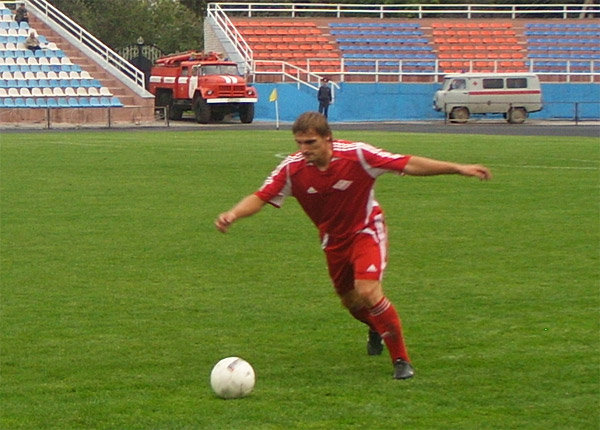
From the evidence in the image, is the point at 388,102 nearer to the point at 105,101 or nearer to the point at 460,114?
the point at 460,114

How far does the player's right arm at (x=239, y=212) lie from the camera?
23.2ft

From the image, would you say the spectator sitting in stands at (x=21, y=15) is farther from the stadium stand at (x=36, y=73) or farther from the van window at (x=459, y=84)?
the van window at (x=459, y=84)

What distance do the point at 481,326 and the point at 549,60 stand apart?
47583mm

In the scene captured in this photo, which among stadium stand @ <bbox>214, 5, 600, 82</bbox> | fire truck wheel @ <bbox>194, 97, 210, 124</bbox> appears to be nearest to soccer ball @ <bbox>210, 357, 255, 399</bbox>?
fire truck wheel @ <bbox>194, 97, 210, 124</bbox>

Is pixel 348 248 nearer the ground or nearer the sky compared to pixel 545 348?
nearer the sky

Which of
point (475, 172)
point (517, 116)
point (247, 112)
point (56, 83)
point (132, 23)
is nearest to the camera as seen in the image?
point (475, 172)

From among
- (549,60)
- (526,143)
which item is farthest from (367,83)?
(526,143)

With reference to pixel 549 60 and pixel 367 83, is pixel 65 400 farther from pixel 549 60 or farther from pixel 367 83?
pixel 549 60

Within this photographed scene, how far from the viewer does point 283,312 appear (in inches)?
370

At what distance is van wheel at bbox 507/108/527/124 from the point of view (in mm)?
46719

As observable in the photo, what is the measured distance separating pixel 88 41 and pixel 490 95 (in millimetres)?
16538

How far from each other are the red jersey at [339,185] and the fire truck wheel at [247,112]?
3807cm

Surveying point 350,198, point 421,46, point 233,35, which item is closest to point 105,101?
point 233,35

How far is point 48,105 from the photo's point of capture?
44000mm
